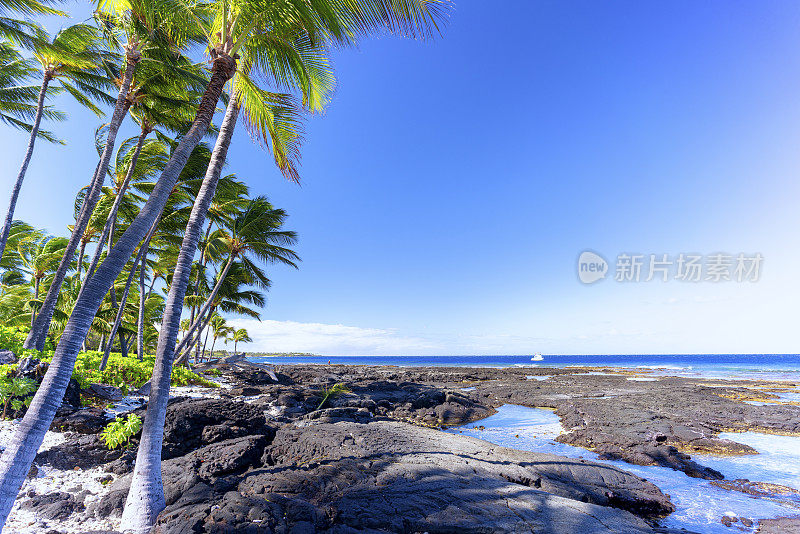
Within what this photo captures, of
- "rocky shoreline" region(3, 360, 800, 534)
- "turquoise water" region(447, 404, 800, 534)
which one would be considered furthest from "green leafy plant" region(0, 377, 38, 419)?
"turquoise water" region(447, 404, 800, 534)

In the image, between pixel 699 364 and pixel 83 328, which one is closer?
pixel 83 328

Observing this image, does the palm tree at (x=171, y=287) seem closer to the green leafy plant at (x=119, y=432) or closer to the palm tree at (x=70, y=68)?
the green leafy plant at (x=119, y=432)

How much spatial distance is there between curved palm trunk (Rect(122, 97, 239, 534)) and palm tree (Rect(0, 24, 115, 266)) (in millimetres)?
10054

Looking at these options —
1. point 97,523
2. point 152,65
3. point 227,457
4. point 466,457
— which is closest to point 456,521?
point 466,457

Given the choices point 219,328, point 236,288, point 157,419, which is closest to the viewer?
point 157,419

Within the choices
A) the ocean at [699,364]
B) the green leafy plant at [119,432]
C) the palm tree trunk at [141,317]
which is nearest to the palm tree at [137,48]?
the palm tree trunk at [141,317]

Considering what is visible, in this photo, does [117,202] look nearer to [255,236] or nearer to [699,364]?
[255,236]

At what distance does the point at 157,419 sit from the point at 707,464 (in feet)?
40.8

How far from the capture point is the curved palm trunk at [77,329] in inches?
119

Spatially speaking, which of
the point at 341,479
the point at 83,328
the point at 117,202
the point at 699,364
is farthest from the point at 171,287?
the point at 699,364

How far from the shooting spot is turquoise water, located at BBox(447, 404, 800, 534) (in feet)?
18.8

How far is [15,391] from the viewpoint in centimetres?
637

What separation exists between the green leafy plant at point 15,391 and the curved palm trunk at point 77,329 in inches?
183

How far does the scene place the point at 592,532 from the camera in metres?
4.17
